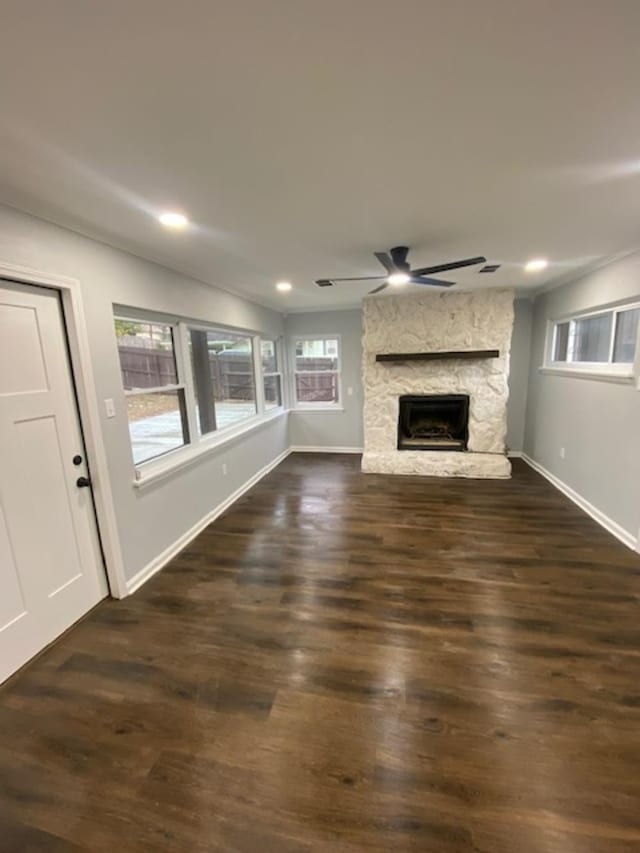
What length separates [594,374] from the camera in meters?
3.52

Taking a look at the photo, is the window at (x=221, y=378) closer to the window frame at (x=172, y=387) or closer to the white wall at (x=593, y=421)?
the window frame at (x=172, y=387)

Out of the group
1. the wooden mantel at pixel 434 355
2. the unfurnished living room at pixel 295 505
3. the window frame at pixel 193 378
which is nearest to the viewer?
the unfurnished living room at pixel 295 505

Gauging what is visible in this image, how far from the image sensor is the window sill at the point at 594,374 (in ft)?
10.0

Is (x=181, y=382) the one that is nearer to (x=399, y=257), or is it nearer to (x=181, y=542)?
(x=181, y=542)

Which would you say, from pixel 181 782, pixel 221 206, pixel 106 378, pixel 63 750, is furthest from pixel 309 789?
pixel 221 206

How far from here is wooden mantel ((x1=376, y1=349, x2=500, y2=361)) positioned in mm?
4812

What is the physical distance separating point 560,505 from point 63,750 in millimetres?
4343

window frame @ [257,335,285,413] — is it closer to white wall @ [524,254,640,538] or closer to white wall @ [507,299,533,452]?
white wall @ [507,299,533,452]

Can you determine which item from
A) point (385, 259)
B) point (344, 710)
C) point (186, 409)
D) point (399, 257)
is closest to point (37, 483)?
point (186, 409)

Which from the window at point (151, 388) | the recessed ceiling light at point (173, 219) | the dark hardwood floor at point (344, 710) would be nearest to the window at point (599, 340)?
the dark hardwood floor at point (344, 710)

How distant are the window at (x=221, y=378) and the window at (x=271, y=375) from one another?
428 mm

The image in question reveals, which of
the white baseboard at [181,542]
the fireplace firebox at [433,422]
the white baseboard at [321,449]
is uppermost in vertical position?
the fireplace firebox at [433,422]

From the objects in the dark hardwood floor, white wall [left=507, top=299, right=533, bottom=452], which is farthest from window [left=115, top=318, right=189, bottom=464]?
white wall [left=507, top=299, right=533, bottom=452]

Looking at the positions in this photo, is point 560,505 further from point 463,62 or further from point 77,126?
point 77,126
